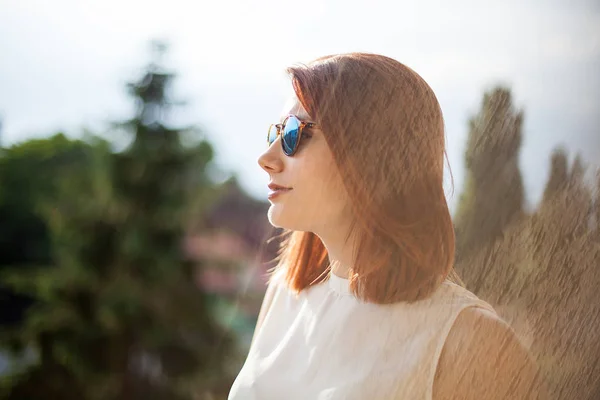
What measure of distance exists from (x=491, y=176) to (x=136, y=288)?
742 cm

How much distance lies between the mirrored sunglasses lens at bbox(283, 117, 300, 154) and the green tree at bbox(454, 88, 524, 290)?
0.22 metres

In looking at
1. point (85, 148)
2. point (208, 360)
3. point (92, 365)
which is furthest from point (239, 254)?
point (85, 148)

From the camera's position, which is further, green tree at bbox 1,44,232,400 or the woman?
green tree at bbox 1,44,232,400

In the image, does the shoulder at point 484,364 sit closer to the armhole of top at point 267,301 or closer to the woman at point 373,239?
the woman at point 373,239

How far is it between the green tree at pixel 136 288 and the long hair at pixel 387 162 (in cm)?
688

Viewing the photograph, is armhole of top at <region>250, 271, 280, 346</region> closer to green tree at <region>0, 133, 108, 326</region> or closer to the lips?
the lips

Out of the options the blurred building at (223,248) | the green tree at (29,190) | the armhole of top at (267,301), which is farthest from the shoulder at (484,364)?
the green tree at (29,190)

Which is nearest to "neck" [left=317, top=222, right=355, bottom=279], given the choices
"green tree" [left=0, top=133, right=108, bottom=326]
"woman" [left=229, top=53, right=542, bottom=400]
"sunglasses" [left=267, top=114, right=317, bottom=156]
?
"woman" [left=229, top=53, right=542, bottom=400]

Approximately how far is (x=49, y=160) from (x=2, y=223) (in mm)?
1258

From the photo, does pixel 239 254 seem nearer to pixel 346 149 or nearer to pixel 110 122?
pixel 110 122

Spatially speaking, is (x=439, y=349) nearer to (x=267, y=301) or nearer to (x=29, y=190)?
(x=267, y=301)

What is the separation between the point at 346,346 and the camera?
0.71 meters

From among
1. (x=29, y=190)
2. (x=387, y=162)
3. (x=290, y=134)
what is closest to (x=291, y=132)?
(x=290, y=134)

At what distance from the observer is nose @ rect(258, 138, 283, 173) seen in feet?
2.51
